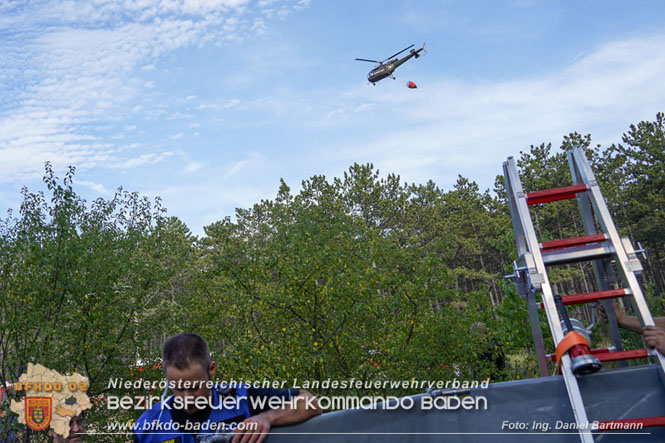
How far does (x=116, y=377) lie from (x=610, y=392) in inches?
261

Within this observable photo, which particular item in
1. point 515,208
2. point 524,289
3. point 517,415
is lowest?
point 517,415

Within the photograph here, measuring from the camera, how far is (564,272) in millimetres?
31406

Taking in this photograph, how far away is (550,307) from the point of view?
95.5 inches

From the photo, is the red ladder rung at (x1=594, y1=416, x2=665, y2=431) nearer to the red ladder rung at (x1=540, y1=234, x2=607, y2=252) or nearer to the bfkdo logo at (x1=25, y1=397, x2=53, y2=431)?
the red ladder rung at (x1=540, y1=234, x2=607, y2=252)

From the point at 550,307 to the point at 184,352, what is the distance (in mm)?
Answer: 1880

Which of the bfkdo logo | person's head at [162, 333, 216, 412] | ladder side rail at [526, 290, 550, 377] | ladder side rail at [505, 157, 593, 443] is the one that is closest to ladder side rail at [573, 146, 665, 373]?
ladder side rail at [505, 157, 593, 443]

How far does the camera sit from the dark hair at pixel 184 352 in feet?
6.96

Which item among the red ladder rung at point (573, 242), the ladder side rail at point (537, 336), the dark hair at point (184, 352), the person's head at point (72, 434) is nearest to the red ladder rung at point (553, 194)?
the red ladder rung at point (573, 242)

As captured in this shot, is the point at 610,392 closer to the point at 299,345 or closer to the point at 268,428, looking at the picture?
the point at 268,428

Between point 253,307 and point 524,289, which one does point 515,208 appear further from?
point 253,307

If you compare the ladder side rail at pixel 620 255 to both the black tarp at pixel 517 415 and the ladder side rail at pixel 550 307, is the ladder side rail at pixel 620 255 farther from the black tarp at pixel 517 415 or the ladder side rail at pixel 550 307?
the ladder side rail at pixel 550 307

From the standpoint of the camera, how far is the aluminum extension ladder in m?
2.24

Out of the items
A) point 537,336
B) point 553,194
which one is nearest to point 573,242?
point 553,194

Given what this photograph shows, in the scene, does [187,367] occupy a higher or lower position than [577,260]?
lower
